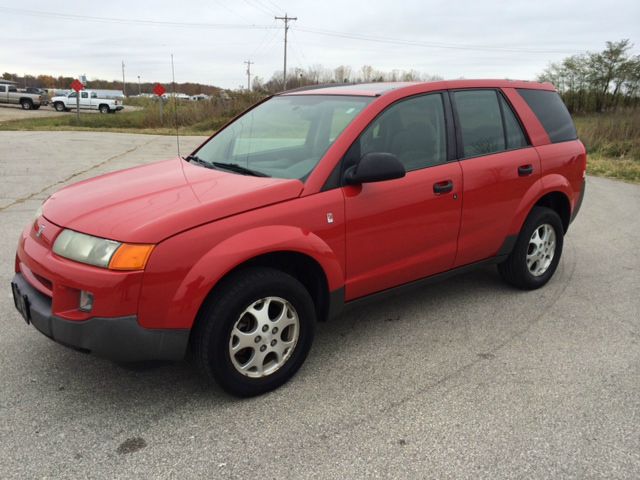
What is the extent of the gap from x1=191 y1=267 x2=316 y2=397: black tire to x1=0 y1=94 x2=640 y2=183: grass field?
4.43 m

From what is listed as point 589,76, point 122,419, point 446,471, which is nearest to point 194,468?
point 122,419

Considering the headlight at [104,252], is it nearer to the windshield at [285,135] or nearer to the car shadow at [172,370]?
the car shadow at [172,370]

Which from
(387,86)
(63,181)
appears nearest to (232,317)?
(387,86)

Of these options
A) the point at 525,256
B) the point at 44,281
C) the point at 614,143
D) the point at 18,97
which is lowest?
the point at 525,256

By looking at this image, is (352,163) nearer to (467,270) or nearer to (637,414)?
(467,270)

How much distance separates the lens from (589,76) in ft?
111

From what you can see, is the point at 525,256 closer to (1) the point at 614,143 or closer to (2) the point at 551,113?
(2) the point at 551,113

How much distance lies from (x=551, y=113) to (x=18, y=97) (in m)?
50.0

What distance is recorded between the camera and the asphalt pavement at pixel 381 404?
7.92 ft

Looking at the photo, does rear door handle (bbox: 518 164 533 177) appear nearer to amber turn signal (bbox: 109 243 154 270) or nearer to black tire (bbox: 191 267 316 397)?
black tire (bbox: 191 267 316 397)

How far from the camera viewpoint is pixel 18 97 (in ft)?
147

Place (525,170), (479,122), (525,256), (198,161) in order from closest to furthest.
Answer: (198,161) → (479,122) → (525,170) → (525,256)

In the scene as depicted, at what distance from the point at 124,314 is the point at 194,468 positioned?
0.77m

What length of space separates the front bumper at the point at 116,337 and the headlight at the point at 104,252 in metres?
0.26
